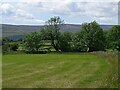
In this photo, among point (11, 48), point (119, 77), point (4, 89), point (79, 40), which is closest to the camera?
point (4, 89)

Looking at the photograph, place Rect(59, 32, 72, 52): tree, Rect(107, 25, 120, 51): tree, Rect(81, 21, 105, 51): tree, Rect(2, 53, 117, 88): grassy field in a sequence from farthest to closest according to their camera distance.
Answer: Rect(81, 21, 105, 51): tree < Rect(59, 32, 72, 52): tree < Rect(107, 25, 120, 51): tree < Rect(2, 53, 117, 88): grassy field

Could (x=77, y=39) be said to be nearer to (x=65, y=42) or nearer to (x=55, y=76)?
(x=65, y=42)

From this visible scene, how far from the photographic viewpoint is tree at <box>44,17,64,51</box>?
102 meters

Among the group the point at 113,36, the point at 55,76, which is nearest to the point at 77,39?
the point at 113,36

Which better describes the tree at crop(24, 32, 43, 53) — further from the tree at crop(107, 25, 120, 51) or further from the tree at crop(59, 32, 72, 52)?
the tree at crop(107, 25, 120, 51)

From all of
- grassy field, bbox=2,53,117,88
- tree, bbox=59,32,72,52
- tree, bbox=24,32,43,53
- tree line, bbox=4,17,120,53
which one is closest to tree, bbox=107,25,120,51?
tree line, bbox=4,17,120,53

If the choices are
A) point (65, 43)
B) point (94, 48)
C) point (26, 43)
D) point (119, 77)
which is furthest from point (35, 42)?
point (119, 77)

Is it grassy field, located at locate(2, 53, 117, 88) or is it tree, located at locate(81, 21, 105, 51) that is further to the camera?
tree, located at locate(81, 21, 105, 51)

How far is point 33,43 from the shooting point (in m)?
98.6

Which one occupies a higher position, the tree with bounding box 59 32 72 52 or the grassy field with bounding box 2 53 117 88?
the grassy field with bounding box 2 53 117 88

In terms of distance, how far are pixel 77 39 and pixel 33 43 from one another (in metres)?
15.7

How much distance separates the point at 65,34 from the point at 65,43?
584 cm

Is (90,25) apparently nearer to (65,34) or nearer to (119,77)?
(65,34)

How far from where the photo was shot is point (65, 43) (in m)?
98.2
